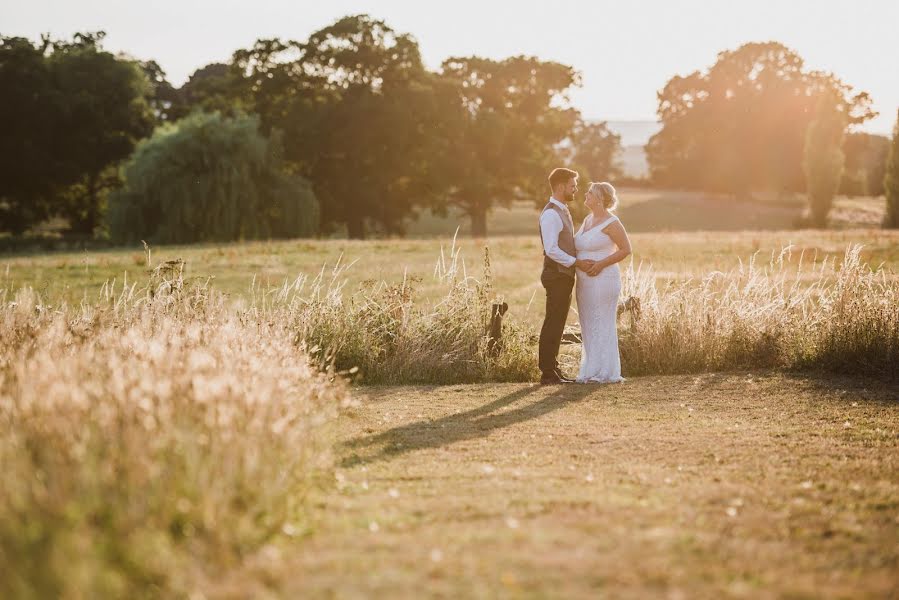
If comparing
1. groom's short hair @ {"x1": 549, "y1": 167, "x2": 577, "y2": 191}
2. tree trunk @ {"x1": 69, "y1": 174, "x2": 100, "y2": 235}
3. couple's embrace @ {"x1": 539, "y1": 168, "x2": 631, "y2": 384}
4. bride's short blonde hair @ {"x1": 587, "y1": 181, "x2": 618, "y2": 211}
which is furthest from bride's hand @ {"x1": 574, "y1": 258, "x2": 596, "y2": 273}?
tree trunk @ {"x1": 69, "y1": 174, "x2": 100, "y2": 235}

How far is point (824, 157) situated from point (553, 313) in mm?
47886

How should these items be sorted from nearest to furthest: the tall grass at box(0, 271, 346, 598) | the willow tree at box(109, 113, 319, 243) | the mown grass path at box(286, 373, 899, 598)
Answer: the tall grass at box(0, 271, 346, 598), the mown grass path at box(286, 373, 899, 598), the willow tree at box(109, 113, 319, 243)

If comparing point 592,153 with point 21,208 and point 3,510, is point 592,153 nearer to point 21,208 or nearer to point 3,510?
point 21,208

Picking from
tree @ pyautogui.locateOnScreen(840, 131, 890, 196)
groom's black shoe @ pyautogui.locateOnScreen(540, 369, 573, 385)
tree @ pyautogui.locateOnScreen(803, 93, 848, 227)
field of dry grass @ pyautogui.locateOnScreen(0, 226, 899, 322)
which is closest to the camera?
groom's black shoe @ pyautogui.locateOnScreen(540, 369, 573, 385)

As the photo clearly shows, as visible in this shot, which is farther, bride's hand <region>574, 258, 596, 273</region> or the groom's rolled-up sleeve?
bride's hand <region>574, 258, 596, 273</region>

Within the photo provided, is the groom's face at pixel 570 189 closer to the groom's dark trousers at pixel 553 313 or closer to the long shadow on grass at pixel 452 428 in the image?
the groom's dark trousers at pixel 553 313

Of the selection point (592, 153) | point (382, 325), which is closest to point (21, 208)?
point (382, 325)

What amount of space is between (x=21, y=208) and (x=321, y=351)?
146ft

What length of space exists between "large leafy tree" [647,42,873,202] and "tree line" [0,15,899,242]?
945 centimetres

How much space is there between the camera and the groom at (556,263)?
29.8ft

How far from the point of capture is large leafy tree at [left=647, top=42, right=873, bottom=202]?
62.3m

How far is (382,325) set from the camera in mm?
9828

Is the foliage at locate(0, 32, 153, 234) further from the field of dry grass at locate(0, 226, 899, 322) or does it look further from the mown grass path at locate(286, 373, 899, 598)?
the mown grass path at locate(286, 373, 899, 598)

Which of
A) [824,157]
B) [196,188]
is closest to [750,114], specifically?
[824,157]
